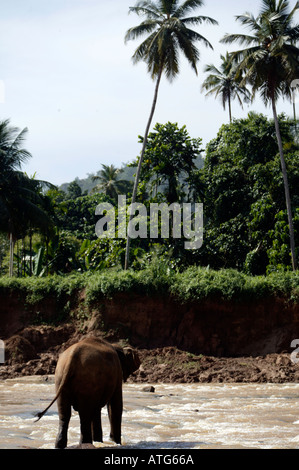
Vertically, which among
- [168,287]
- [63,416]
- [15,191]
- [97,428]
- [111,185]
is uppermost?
[111,185]

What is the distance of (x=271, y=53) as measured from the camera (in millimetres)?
27047

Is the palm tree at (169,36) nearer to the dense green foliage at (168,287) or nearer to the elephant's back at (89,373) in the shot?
the dense green foliage at (168,287)

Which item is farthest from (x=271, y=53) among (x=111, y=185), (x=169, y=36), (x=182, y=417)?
(x=111, y=185)

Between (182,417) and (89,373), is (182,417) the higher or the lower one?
the lower one

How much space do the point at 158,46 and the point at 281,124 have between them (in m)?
8.12

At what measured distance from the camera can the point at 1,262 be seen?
48781 mm

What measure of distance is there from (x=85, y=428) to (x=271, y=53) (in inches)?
910

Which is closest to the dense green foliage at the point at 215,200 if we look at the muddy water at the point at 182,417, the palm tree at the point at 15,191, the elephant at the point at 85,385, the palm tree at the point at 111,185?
the palm tree at the point at 15,191

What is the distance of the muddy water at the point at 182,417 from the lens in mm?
8945

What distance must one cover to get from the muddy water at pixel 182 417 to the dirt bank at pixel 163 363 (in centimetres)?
81

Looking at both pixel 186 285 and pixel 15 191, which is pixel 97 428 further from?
pixel 15 191

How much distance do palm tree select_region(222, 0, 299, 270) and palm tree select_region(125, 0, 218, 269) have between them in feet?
6.83

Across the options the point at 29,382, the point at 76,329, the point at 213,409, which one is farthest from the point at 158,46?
the point at 213,409
